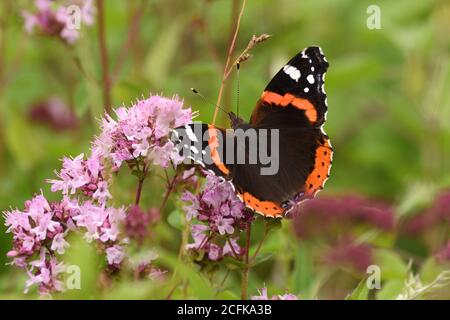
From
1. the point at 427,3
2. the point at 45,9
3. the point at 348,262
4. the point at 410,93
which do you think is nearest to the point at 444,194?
the point at 348,262

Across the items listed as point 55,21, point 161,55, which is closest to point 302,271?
point 55,21

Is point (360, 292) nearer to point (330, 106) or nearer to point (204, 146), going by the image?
point (204, 146)

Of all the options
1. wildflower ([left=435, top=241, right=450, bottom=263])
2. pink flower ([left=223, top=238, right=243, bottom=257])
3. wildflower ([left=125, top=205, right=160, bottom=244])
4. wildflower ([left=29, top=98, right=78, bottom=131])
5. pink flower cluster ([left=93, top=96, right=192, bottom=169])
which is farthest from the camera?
wildflower ([left=29, top=98, right=78, bottom=131])

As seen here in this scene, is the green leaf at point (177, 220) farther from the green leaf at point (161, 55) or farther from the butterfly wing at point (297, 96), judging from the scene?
the green leaf at point (161, 55)

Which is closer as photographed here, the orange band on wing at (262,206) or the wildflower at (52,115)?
the orange band on wing at (262,206)

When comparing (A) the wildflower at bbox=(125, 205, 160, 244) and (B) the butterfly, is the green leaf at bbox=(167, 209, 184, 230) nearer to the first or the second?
(B) the butterfly

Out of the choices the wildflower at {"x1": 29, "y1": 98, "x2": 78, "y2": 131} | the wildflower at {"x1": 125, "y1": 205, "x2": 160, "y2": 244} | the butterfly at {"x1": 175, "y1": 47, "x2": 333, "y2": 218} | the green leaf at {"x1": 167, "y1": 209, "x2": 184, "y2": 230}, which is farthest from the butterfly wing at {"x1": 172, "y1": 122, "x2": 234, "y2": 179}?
the wildflower at {"x1": 29, "y1": 98, "x2": 78, "y2": 131}

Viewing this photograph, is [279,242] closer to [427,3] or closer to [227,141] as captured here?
[227,141]

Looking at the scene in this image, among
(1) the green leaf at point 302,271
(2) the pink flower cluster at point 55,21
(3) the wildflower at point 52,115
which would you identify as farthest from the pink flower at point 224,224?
(3) the wildflower at point 52,115
